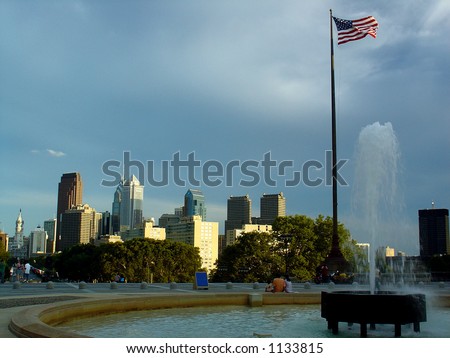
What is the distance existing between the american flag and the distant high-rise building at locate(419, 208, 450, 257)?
215 feet

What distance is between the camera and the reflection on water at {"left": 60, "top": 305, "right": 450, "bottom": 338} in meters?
12.3

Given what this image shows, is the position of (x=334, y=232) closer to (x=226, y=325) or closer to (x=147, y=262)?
(x=226, y=325)

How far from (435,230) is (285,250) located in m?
53.6

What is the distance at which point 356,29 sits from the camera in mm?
34469

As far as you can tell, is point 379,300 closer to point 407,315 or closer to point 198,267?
point 407,315

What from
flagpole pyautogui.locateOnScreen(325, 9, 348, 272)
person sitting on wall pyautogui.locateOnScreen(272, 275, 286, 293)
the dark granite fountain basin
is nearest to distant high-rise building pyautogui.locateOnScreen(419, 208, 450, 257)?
flagpole pyautogui.locateOnScreen(325, 9, 348, 272)

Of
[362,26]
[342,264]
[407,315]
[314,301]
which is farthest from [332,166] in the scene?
[407,315]

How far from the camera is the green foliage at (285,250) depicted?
55.7 metres

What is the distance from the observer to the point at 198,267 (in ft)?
256

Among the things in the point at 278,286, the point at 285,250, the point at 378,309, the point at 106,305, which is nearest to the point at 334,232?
the point at 278,286

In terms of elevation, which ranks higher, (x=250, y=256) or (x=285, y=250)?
(x=285, y=250)

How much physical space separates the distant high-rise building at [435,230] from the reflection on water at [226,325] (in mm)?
83453

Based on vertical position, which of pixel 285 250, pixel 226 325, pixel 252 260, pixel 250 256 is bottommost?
pixel 226 325
